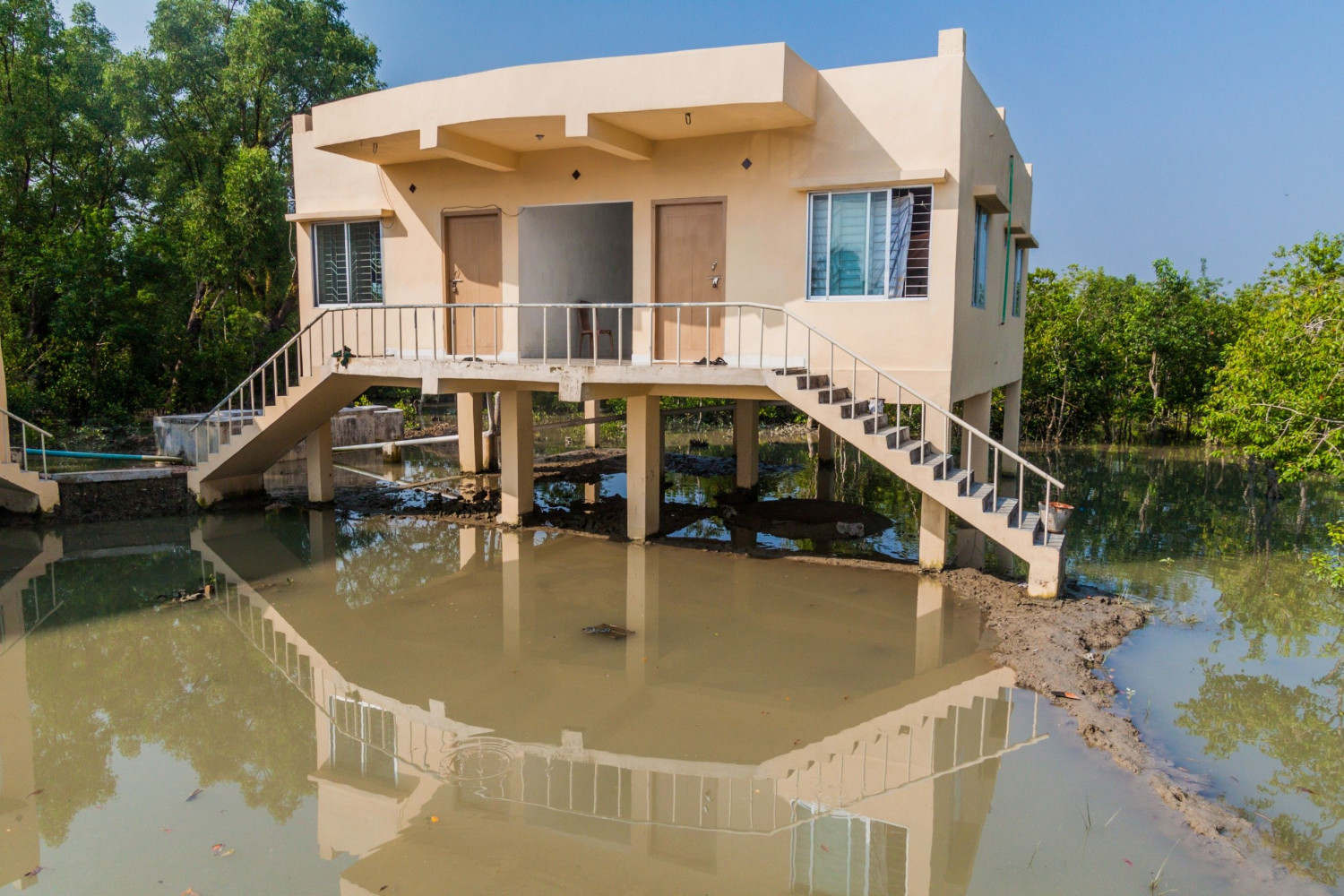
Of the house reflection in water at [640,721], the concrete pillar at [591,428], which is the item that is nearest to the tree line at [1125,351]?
the concrete pillar at [591,428]

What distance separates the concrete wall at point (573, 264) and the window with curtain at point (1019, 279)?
24.4 feet

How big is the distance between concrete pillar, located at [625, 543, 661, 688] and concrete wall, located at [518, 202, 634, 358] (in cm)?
352

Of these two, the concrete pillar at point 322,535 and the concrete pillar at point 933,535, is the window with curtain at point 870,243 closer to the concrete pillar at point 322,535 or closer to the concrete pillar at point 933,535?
the concrete pillar at point 933,535

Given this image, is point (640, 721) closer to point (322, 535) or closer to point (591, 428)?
point (322, 535)

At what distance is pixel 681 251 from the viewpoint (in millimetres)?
13102

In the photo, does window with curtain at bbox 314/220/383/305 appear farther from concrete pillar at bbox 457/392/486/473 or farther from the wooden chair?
concrete pillar at bbox 457/392/486/473

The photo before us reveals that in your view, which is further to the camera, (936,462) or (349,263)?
(349,263)

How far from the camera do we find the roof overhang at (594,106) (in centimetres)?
1112

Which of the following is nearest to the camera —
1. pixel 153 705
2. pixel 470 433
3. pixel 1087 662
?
pixel 153 705

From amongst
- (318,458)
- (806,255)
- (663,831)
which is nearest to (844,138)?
(806,255)

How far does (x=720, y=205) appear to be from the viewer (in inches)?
504

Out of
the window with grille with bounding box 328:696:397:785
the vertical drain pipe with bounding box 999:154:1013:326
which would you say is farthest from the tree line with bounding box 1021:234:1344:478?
the window with grille with bounding box 328:696:397:785

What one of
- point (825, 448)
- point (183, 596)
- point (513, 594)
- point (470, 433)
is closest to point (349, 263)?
point (470, 433)

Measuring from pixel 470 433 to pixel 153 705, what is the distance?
1142 centimetres
